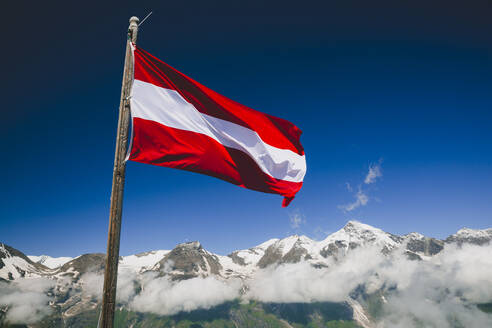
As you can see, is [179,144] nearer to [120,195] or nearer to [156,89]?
[156,89]

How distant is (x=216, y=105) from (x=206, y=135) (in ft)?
4.89

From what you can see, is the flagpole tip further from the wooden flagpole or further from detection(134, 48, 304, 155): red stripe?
detection(134, 48, 304, 155): red stripe

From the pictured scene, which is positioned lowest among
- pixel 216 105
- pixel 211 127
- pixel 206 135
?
pixel 206 135

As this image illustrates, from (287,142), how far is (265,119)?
168 centimetres

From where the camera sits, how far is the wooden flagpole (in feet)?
24.1

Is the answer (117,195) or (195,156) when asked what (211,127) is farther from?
(117,195)

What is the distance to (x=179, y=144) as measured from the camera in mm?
11148

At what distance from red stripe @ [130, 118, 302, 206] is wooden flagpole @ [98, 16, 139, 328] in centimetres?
85

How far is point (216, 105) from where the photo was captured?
12.9 m

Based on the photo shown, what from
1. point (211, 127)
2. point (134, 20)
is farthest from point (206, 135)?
point (134, 20)

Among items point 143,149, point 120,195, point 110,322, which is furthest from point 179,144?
point 110,322

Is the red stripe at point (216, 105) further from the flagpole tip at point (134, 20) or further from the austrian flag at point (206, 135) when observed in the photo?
the flagpole tip at point (134, 20)

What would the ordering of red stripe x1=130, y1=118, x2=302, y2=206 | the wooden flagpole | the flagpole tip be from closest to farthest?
1. the wooden flagpole
2. the flagpole tip
3. red stripe x1=130, y1=118, x2=302, y2=206

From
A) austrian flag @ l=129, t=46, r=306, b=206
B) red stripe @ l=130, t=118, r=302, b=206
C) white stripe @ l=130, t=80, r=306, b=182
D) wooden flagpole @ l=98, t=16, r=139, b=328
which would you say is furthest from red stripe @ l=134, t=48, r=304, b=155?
red stripe @ l=130, t=118, r=302, b=206
